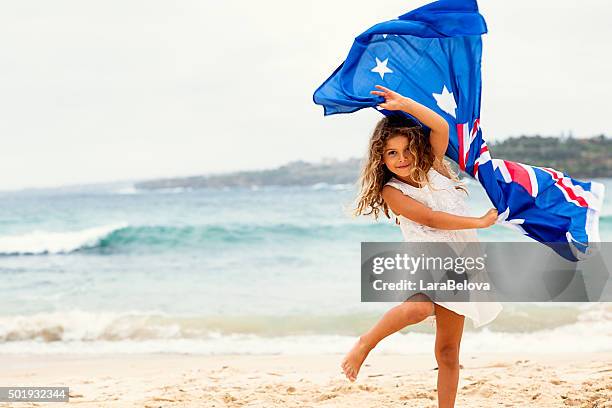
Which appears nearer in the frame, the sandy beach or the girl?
the girl

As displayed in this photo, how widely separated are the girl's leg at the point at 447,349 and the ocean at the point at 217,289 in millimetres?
705

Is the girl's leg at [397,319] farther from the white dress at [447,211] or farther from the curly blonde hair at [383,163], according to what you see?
the curly blonde hair at [383,163]

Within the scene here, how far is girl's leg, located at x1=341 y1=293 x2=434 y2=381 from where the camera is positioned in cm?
329

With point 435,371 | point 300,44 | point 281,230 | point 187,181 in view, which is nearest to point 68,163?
point 187,181

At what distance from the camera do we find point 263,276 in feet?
39.5

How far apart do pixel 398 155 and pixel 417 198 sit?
228mm

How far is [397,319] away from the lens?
10.8 ft

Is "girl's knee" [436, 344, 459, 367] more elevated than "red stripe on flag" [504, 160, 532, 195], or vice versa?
"red stripe on flag" [504, 160, 532, 195]

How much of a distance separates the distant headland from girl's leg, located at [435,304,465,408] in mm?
19605

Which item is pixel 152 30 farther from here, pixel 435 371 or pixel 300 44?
pixel 435 371

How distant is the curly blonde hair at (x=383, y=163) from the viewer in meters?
3.33

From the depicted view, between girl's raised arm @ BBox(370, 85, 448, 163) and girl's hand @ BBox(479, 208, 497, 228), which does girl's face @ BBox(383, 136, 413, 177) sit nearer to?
girl's raised arm @ BBox(370, 85, 448, 163)

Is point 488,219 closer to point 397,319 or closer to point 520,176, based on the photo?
point 520,176

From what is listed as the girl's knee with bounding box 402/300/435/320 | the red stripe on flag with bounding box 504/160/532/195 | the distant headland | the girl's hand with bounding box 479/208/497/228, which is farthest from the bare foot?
the distant headland
